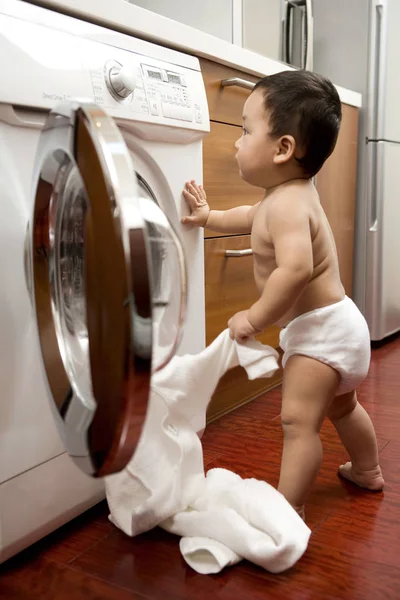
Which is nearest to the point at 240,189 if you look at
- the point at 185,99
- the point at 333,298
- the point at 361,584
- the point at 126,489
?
the point at 185,99

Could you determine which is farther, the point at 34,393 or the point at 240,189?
the point at 240,189

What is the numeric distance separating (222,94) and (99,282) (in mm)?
915

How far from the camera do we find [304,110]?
0.96m

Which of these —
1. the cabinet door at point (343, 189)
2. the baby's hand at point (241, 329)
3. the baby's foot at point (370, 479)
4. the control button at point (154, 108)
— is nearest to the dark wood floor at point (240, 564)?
the baby's foot at point (370, 479)

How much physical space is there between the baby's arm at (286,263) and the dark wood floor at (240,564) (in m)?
0.36

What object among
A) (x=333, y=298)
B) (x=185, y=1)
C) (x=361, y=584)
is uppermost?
(x=185, y=1)

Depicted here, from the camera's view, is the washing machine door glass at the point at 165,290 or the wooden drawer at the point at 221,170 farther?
the wooden drawer at the point at 221,170

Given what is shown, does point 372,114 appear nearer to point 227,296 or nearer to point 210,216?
point 227,296

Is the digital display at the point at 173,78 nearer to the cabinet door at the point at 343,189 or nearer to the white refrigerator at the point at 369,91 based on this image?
the cabinet door at the point at 343,189

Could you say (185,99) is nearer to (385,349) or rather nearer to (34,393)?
(34,393)

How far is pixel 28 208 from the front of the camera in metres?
0.83

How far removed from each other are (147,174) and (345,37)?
1.42 m

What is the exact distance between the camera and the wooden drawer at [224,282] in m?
1.37

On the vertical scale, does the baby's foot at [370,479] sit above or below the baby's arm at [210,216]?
below
